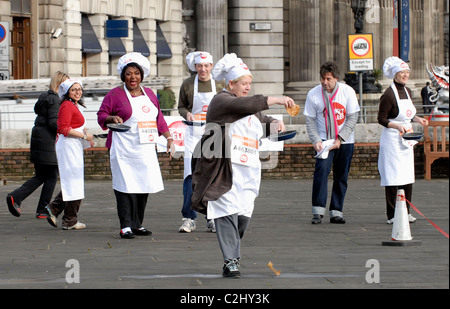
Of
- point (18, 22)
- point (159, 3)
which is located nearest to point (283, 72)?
point (159, 3)

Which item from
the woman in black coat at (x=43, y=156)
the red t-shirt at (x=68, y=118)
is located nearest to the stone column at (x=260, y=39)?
the woman in black coat at (x=43, y=156)

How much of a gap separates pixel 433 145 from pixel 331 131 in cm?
777

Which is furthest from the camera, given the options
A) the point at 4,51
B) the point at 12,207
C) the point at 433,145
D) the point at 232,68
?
the point at 433,145

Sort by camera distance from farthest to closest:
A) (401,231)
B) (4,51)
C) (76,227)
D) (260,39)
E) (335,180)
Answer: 1. (260,39)
2. (4,51)
3. (335,180)
4. (76,227)
5. (401,231)

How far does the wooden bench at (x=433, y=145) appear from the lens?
2155cm

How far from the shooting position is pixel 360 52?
27594 millimetres

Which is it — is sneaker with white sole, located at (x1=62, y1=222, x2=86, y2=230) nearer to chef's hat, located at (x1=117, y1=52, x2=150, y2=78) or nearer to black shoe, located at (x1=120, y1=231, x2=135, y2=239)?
black shoe, located at (x1=120, y1=231, x2=135, y2=239)

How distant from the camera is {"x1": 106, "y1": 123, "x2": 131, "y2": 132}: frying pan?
12.4m

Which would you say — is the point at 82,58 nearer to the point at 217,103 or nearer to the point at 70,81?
the point at 70,81

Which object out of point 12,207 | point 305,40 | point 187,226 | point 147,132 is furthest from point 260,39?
point 147,132

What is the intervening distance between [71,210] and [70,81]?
141cm

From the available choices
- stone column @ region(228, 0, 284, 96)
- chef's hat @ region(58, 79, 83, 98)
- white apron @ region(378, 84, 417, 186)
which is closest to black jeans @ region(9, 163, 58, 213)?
chef's hat @ region(58, 79, 83, 98)

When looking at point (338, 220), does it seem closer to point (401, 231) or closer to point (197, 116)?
point (197, 116)

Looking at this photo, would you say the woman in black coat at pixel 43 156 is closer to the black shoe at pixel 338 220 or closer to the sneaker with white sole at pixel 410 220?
the black shoe at pixel 338 220
